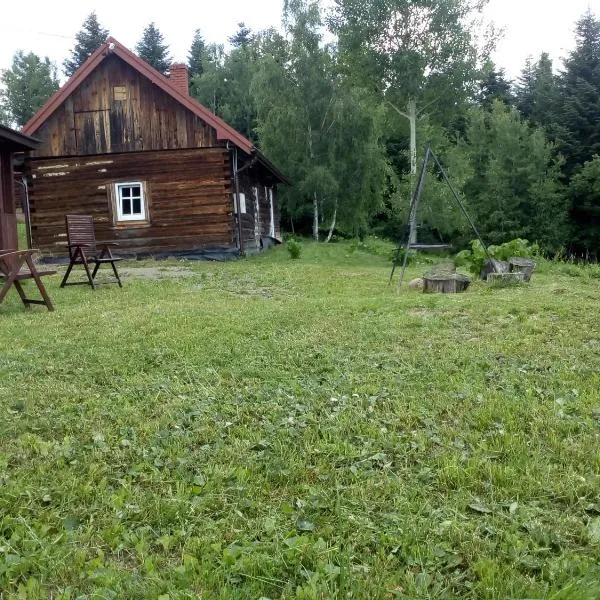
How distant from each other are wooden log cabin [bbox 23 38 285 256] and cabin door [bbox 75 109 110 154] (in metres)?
0.03

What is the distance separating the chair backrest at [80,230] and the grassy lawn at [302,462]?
452 cm

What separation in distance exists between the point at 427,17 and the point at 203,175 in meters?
10.3

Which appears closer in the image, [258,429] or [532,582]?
[532,582]

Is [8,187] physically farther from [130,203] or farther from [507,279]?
[507,279]

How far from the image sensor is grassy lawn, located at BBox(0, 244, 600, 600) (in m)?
2.08

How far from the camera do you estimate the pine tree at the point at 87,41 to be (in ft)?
147

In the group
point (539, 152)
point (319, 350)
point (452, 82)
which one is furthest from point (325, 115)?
point (319, 350)

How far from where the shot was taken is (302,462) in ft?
9.70

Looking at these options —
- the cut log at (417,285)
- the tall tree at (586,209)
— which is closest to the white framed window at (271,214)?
the tall tree at (586,209)

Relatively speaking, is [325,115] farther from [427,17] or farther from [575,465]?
[575,465]

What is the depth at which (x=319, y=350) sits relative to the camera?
5172mm

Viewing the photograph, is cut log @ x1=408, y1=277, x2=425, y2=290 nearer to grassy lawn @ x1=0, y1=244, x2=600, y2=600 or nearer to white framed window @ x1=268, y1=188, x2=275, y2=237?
grassy lawn @ x1=0, y1=244, x2=600, y2=600

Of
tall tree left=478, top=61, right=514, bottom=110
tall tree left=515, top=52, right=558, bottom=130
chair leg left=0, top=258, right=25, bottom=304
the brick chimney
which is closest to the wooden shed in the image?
chair leg left=0, top=258, right=25, bottom=304

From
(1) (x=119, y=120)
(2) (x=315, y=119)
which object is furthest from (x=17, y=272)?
(2) (x=315, y=119)
